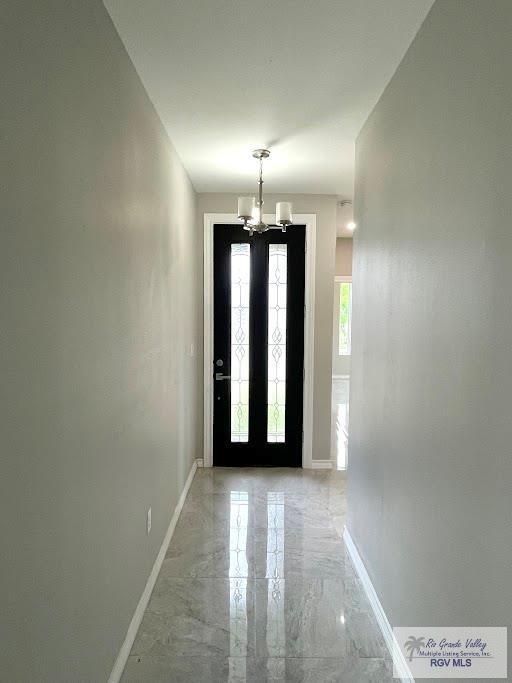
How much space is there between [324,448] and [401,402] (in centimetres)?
279

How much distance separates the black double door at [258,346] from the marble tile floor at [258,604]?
890 millimetres

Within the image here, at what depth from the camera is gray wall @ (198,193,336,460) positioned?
15.1ft

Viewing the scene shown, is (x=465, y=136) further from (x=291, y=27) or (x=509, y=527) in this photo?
(x=509, y=527)

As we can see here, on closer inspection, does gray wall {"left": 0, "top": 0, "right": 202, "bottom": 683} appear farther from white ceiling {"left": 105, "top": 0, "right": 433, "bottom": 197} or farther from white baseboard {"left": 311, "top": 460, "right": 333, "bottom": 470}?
white baseboard {"left": 311, "top": 460, "right": 333, "bottom": 470}

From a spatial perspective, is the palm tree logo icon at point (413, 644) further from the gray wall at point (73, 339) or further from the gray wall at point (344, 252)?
the gray wall at point (344, 252)

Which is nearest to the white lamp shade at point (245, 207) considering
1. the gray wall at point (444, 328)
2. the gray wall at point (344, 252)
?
the gray wall at point (444, 328)

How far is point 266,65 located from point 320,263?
2.53 meters

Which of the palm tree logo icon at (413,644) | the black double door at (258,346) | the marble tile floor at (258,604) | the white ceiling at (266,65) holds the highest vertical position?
the white ceiling at (266,65)

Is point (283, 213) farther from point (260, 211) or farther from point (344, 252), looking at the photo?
point (344, 252)

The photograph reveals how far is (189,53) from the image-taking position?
2.09 m

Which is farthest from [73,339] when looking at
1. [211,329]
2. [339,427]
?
[339,427]

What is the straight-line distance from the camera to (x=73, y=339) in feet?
4.82

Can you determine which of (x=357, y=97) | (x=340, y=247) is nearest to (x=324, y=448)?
(x=357, y=97)

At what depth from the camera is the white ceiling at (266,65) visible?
1.79 m
